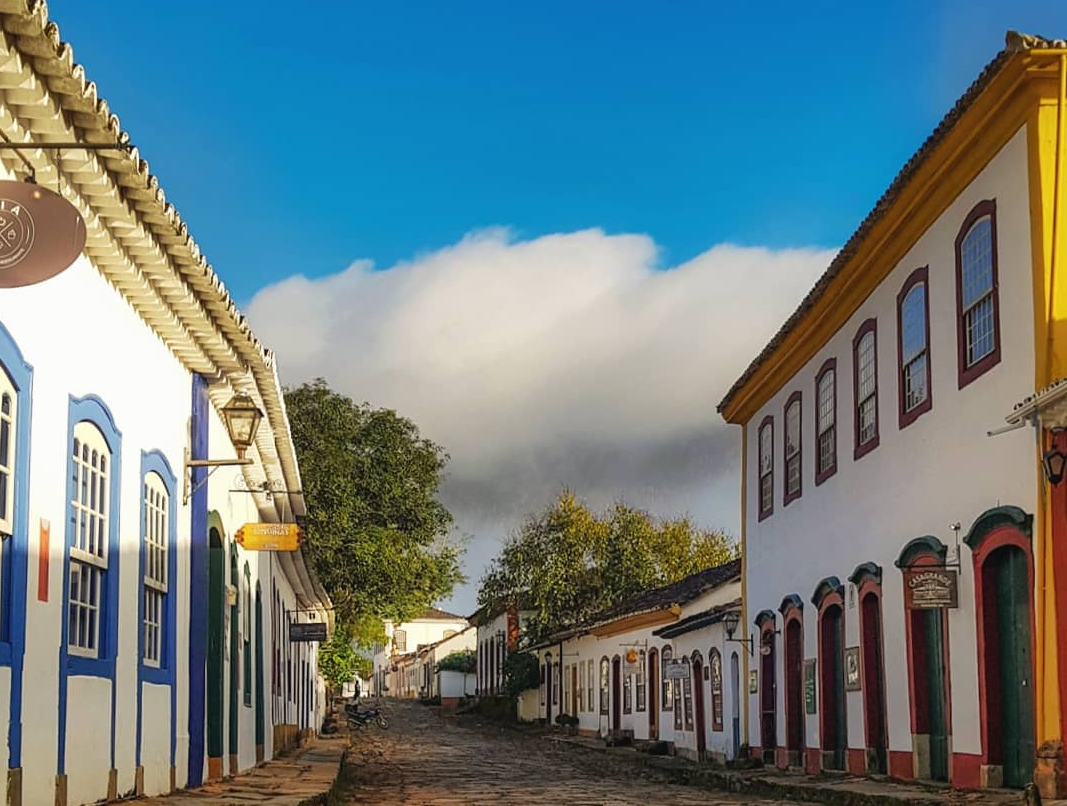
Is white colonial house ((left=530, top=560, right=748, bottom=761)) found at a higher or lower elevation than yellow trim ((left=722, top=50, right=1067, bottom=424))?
lower

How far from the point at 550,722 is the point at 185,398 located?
40.6 meters

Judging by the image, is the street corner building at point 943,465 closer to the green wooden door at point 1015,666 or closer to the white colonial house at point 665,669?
the green wooden door at point 1015,666

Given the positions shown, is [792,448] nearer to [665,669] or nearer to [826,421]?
[826,421]

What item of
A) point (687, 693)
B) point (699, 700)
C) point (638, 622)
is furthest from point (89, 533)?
point (638, 622)

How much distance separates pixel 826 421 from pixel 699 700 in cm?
1127

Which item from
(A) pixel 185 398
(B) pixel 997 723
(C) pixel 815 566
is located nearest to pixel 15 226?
(A) pixel 185 398

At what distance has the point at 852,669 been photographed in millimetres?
18891

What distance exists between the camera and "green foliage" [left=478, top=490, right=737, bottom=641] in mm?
54500

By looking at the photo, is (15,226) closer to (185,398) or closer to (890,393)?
(185,398)

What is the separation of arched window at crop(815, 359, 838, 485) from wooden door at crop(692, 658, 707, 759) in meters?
10.1

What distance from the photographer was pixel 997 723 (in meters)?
13.8

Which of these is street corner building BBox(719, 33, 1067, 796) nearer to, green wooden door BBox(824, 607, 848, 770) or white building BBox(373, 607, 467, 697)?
green wooden door BBox(824, 607, 848, 770)

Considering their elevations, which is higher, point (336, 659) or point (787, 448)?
point (787, 448)

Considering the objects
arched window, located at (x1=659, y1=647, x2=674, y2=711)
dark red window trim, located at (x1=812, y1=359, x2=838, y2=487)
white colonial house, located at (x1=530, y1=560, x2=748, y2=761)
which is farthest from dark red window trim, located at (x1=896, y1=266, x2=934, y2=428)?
arched window, located at (x1=659, y1=647, x2=674, y2=711)
